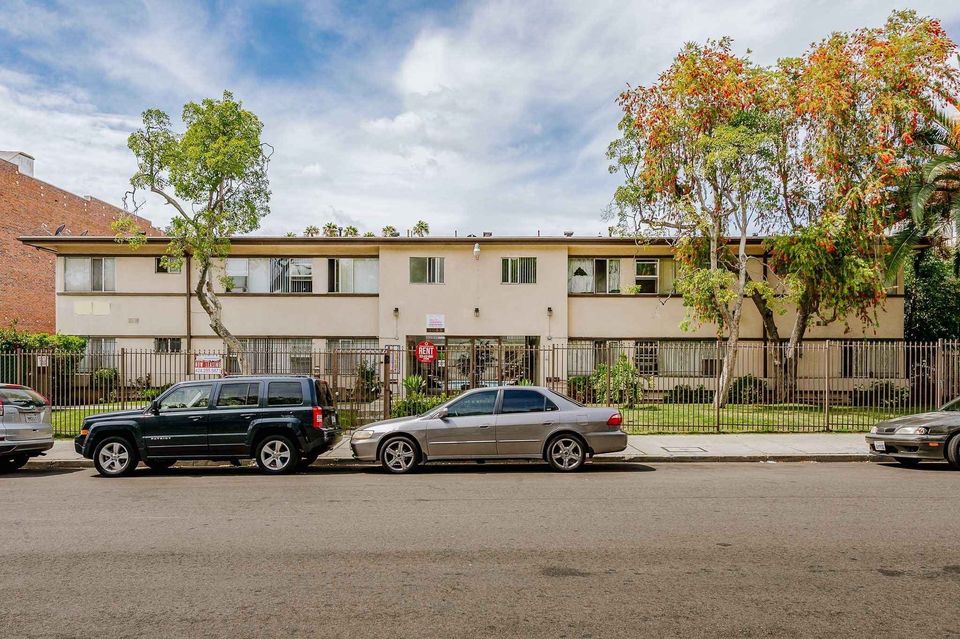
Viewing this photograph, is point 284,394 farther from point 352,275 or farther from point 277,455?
point 352,275

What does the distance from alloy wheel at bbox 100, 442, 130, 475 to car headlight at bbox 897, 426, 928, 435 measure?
12878mm

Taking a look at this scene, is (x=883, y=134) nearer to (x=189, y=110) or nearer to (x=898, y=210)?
(x=898, y=210)

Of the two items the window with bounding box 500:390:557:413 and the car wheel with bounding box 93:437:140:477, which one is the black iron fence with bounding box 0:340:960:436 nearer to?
the window with bounding box 500:390:557:413

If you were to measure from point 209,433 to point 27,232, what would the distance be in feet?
89.1

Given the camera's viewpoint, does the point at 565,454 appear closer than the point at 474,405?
Yes

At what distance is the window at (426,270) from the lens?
24828 mm

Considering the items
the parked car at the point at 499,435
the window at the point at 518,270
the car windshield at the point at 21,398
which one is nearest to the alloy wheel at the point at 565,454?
the parked car at the point at 499,435

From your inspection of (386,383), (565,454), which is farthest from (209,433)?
(565,454)

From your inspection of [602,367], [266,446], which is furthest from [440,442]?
[602,367]

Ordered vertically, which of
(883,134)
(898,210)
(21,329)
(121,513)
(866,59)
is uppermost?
(866,59)

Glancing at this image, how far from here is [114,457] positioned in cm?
1113

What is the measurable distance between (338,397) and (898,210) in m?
17.3

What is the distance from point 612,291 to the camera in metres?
25.2

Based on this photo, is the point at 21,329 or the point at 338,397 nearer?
the point at 338,397
